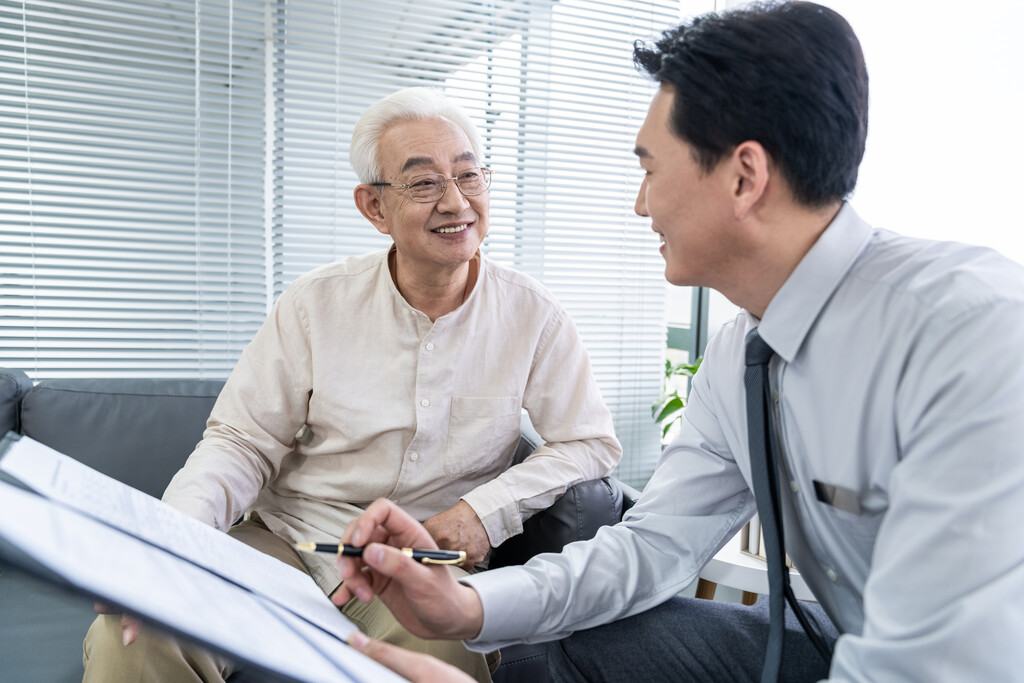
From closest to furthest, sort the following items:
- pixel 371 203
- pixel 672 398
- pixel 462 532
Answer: pixel 462 532 → pixel 371 203 → pixel 672 398

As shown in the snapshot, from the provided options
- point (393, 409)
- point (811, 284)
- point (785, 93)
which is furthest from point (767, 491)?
point (393, 409)

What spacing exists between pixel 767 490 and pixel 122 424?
5.37 feet

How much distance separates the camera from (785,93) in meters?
0.97

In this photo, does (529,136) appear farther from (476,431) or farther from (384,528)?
(384,528)

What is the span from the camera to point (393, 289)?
5.77 feet

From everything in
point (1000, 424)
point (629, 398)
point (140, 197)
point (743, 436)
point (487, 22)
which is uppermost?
point (487, 22)

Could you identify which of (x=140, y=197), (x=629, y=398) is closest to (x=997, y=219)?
(x=629, y=398)

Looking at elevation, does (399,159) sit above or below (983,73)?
below

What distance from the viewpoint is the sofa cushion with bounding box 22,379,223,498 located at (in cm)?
189

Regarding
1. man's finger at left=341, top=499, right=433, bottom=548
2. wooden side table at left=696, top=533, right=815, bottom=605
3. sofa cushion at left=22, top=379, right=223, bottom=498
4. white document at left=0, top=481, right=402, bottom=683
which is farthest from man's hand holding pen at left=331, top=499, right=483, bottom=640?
sofa cushion at left=22, top=379, right=223, bottom=498

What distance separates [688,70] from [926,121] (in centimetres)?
208

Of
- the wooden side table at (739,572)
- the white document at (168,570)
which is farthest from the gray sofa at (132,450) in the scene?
the white document at (168,570)

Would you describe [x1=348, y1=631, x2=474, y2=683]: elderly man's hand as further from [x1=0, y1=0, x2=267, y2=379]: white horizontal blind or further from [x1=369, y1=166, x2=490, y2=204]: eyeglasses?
[x1=0, y1=0, x2=267, y2=379]: white horizontal blind

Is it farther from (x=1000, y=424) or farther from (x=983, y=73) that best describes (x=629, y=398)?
(x=1000, y=424)
